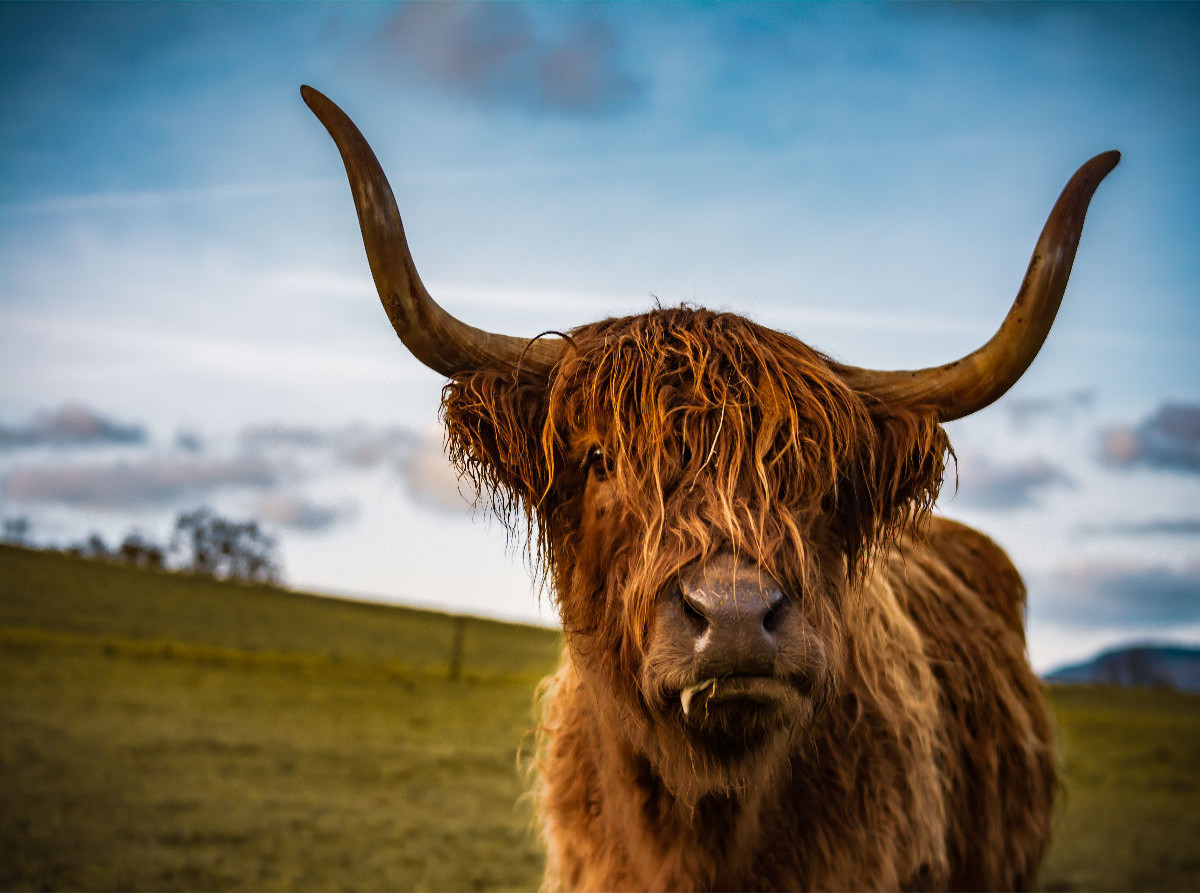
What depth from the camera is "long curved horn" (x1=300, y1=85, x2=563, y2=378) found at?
2.42 meters

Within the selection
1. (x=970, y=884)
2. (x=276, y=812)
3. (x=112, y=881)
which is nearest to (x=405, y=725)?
(x=276, y=812)

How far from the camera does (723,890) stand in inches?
109

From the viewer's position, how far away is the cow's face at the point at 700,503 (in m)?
2.07

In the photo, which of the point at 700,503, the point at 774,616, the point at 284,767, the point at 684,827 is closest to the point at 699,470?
the point at 700,503

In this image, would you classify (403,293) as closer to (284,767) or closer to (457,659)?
(284,767)

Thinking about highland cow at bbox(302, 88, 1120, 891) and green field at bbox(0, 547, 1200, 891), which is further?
green field at bbox(0, 547, 1200, 891)

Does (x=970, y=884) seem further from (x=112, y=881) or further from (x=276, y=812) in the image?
(x=276, y=812)

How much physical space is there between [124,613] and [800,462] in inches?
1204

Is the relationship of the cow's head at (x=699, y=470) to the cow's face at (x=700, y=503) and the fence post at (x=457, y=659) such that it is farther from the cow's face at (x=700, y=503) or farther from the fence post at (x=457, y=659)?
the fence post at (x=457, y=659)

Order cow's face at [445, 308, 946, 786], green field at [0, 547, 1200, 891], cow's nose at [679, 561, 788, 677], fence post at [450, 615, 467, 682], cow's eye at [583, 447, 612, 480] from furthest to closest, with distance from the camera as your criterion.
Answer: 1. fence post at [450, 615, 467, 682]
2. green field at [0, 547, 1200, 891]
3. cow's eye at [583, 447, 612, 480]
4. cow's face at [445, 308, 946, 786]
5. cow's nose at [679, 561, 788, 677]

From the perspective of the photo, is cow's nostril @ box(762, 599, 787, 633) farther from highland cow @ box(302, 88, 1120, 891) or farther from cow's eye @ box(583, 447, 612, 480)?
cow's eye @ box(583, 447, 612, 480)

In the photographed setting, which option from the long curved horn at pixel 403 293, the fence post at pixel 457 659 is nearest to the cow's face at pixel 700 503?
the long curved horn at pixel 403 293

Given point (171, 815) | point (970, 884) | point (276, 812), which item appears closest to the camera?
point (970, 884)

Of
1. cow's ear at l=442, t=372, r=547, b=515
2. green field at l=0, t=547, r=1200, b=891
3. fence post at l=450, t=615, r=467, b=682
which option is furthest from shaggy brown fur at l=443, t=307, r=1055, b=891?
fence post at l=450, t=615, r=467, b=682
